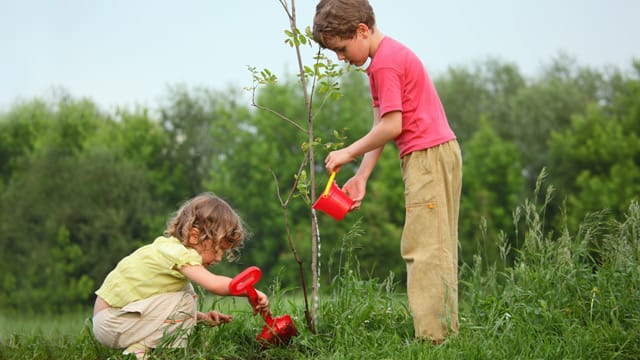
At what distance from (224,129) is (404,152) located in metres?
29.3

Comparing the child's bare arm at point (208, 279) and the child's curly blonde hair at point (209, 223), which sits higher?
the child's curly blonde hair at point (209, 223)

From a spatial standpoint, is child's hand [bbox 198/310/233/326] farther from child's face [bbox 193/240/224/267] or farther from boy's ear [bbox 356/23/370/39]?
boy's ear [bbox 356/23/370/39]

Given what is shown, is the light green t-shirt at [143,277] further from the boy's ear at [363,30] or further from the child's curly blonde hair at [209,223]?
the boy's ear at [363,30]

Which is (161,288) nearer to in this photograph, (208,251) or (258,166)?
(208,251)

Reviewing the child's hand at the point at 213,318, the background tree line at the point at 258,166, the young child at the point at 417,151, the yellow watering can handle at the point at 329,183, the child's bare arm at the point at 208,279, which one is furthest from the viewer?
the background tree line at the point at 258,166

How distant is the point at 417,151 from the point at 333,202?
0.44m

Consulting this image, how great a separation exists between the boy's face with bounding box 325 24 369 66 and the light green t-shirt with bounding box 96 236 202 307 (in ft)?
3.57

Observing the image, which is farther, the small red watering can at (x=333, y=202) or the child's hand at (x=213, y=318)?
the child's hand at (x=213, y=318)

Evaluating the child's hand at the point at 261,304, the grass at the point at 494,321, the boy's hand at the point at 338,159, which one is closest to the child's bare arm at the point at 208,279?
the child's hand at the point at 261,304

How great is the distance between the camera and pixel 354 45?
3.28 metres

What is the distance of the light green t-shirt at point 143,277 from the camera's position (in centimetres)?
323

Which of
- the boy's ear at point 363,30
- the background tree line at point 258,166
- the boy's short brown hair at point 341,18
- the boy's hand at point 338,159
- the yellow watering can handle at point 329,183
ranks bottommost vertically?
the background tree line at point 258,166

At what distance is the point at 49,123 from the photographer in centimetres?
3072

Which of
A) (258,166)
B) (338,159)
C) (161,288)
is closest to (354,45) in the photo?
(338,159)
